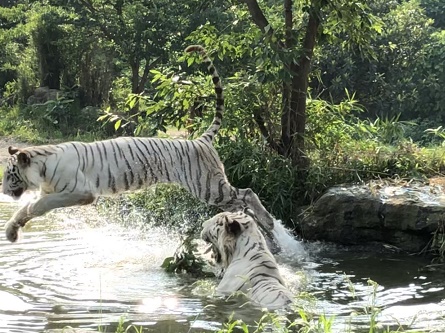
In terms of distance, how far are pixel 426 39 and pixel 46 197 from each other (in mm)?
11286

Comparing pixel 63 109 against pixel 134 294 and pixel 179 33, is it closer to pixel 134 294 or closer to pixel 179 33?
pixel 179 33

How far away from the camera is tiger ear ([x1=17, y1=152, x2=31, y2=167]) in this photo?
574 cm

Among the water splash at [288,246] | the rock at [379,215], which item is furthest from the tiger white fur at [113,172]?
the rock at [379,215]

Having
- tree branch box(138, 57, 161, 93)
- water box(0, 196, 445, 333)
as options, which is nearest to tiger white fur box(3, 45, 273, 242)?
water box(0, 196, 445, 333)

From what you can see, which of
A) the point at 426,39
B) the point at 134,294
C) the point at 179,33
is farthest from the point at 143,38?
the point at 134,294

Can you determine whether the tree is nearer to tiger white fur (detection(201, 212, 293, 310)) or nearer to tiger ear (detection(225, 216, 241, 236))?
tiger white fur (detection(201, 212, 293, 310))

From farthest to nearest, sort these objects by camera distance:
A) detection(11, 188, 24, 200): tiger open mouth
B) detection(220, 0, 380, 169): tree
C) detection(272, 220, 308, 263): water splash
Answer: detection(220, 0, 380, 169): tree < detection(272, 220, 308, 263): water splash < detection(11, 188, 24, 200): tiger open mouth

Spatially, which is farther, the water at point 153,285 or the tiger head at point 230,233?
the tiger head at point 230,233

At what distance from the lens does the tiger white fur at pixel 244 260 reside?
4.54 meters

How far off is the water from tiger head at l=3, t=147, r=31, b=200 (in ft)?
2.10

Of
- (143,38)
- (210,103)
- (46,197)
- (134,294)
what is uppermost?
(143,38)

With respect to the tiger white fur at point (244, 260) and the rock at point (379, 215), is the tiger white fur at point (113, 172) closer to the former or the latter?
the rock at point (379, 215)

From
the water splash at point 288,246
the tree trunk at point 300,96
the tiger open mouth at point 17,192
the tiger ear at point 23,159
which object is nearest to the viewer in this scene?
the tiger ear at point 23,159

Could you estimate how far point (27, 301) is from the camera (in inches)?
196
